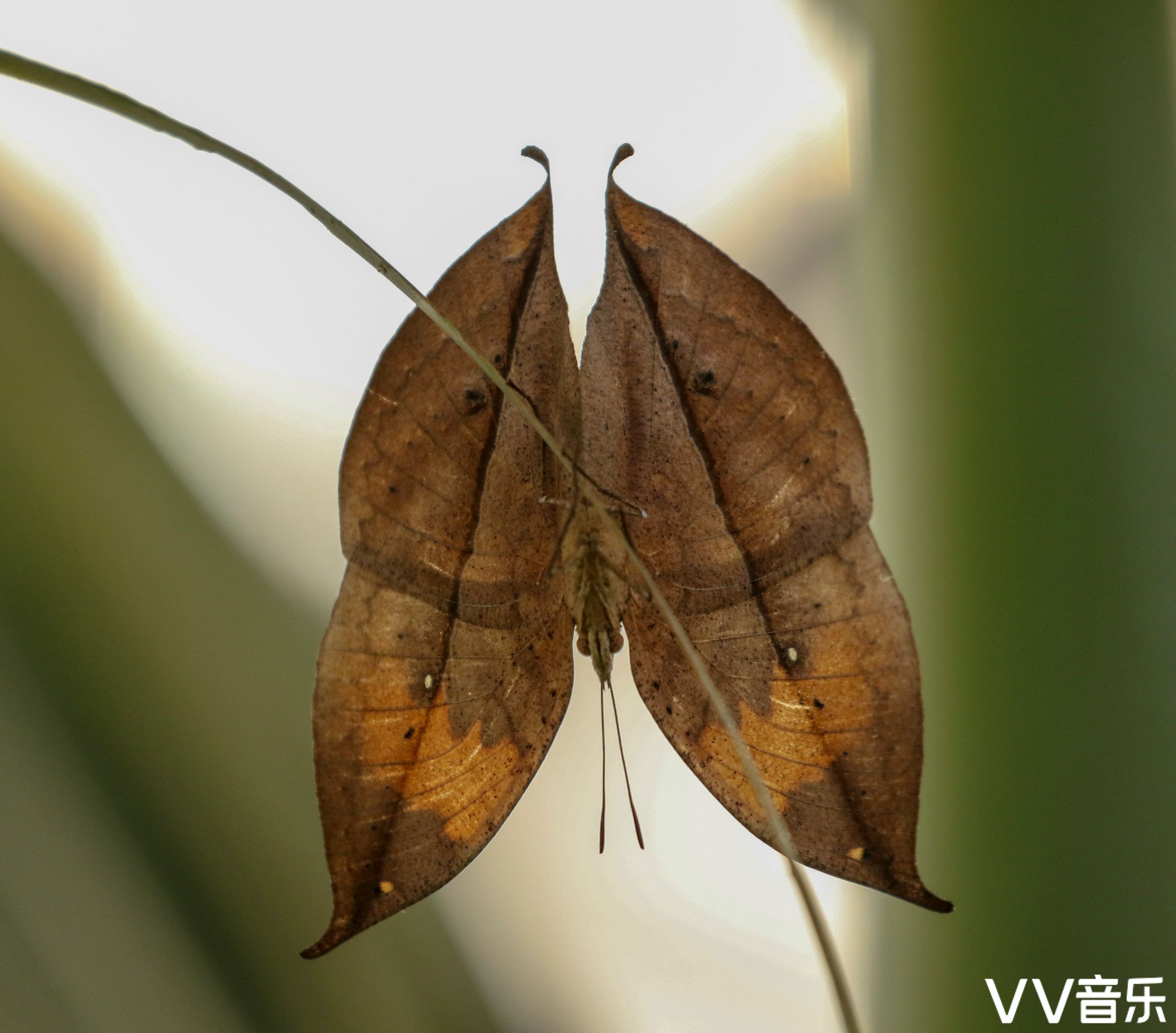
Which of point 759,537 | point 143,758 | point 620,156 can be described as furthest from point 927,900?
point 143,758

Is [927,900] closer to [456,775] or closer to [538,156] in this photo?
[456,775]

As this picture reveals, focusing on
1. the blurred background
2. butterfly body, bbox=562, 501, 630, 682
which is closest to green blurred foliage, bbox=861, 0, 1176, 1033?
the blurred background

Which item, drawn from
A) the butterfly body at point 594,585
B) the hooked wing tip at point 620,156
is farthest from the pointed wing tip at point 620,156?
the butterfly body at point 594,585

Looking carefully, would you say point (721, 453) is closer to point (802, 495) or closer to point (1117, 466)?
point (802, 495)

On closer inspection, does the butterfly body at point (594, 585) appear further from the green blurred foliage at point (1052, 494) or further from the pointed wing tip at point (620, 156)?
the green blurred foliage at point (1052, 494)

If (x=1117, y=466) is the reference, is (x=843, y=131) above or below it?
above

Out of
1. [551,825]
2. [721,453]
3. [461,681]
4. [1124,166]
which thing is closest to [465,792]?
[461,681]

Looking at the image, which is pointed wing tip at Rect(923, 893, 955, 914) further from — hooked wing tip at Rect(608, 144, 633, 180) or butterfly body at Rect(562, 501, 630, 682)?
hooked wing tip at Rect(608, 144, 633, 180)
